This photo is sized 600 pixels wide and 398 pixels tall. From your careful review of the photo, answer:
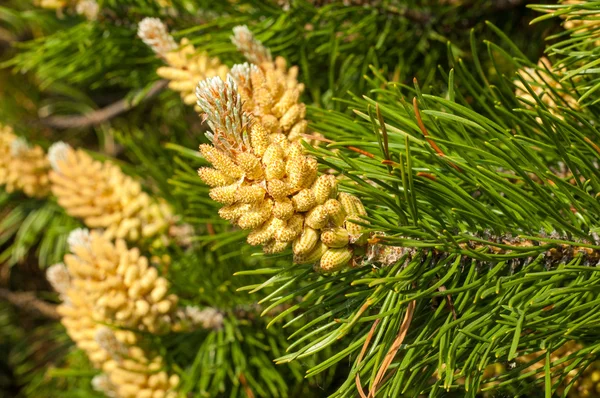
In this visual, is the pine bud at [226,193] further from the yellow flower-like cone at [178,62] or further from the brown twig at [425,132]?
the yellow flower-like cone at [178,62]

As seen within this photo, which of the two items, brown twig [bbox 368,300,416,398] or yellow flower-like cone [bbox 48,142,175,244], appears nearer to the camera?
brown twig [bbox 368,300,416,398]

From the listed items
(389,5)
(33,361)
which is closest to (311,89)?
(389,5)

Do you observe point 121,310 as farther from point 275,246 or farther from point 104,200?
point 275,246

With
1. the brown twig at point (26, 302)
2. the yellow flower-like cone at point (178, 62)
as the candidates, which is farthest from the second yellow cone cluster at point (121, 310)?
the brown twig at point (26, 302)

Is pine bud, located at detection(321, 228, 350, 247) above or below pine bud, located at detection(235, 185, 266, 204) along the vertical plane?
below

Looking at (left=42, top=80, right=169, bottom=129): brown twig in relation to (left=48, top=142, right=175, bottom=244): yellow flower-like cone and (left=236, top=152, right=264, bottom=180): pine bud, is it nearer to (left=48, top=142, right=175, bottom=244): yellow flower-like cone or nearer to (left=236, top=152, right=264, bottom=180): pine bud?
(left=48, top=142, right=175, bottom=244): yellow flower-like cone

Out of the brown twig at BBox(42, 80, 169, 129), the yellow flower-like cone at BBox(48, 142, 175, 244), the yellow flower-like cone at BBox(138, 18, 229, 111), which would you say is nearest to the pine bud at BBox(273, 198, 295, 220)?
the yellow flower-like cone at BBox(138, 18, 229, 111)

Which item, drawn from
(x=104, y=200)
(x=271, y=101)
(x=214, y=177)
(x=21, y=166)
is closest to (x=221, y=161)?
(x=214, y=177)
